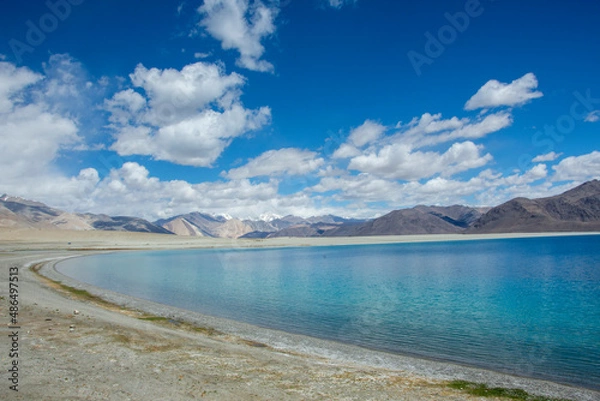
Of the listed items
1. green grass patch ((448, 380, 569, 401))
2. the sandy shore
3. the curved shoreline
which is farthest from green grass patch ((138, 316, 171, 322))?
green grass patch ((448, 380, 569, 401))

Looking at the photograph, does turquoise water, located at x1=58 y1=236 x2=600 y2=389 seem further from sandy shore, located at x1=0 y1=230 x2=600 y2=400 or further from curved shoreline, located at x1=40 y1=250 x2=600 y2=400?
sandy shore, located at x1=0 y1=230 x2=600 y2=400

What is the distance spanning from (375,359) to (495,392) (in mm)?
5000

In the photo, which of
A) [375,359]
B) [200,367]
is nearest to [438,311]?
[375,359]

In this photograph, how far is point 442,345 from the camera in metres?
18.0

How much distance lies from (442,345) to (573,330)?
8525 mm

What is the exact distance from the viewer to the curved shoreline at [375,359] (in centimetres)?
1255

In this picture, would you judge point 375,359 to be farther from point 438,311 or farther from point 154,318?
point 154,318

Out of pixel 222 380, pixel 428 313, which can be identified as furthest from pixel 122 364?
pixel 428 313

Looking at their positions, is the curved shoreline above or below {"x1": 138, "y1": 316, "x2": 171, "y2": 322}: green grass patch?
below

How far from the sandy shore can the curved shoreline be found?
0.04 meters

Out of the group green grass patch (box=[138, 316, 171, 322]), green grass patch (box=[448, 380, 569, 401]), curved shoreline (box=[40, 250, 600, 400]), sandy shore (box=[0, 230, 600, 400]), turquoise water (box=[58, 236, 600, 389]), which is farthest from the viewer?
green grass patch (box=[138, 316, 171, 322])

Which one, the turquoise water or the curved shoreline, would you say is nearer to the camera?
the curved shoreline

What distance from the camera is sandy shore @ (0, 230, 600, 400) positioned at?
10.2 metres

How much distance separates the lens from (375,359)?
1563 centimetres
